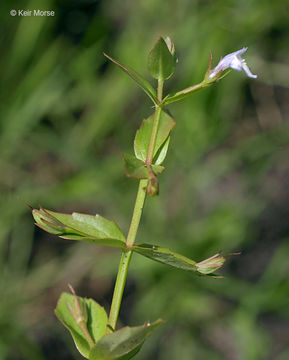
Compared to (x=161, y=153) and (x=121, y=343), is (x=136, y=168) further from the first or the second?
(x=121, y=343)

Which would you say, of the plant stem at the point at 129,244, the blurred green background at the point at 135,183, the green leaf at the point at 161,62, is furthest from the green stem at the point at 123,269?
the blurred green background at the point at 135,183

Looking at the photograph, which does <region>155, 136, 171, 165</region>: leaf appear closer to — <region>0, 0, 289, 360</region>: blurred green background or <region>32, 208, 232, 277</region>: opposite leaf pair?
<region>32, 208, 232, 277</region>: opposite leaf pair

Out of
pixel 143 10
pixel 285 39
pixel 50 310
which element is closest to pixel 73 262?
pixel 50 310

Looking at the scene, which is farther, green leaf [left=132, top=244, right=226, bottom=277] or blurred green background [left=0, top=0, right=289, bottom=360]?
blurred green background [left=0, top=0, right=289, bottom=360]

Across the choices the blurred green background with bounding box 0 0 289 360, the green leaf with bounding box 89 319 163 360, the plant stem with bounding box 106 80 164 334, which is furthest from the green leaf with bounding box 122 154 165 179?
the blurred green background with bounding box 0 0 289 360

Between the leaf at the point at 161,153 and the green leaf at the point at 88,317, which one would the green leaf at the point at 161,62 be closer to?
the leaf at the point at 161,153

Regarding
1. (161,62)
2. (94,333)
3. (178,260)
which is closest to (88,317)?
(94,333)

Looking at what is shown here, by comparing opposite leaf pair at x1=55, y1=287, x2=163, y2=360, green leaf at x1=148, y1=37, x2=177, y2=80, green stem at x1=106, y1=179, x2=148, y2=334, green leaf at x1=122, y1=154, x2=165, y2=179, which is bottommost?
opposite leaf pair at x1=55, y1=287, x2=163, y2=360
